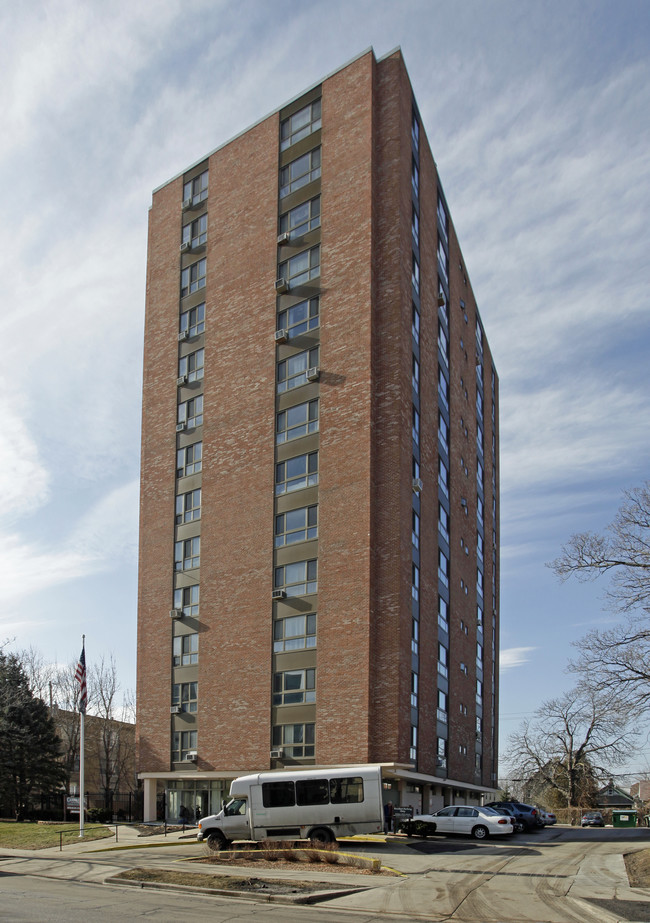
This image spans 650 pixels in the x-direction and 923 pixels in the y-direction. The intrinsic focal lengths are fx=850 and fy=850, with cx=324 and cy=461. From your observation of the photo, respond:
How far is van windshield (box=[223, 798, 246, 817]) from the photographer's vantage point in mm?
27031

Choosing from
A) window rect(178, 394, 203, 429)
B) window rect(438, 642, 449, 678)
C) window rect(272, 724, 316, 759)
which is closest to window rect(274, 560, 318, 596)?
window rect(272, 724, 316, 759)

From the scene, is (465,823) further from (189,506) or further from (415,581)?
(189,506)

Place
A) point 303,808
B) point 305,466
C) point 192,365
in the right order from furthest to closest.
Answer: point 192,365, point 305,466, point 303,808

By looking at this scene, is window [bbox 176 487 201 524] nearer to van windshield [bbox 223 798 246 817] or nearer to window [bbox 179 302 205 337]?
window [bbox 179 302 205 337]

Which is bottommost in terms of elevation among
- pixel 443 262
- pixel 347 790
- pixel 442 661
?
pixel 347 790

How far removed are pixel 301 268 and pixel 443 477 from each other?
15.1 meters

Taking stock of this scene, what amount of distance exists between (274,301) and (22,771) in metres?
31.9

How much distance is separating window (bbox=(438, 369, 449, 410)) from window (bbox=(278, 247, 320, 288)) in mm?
11281

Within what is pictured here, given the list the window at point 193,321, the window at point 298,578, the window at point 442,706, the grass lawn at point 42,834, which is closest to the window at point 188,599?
the window at point 298,578

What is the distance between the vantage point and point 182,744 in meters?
43.8

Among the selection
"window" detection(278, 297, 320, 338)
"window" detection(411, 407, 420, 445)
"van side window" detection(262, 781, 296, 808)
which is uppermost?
"window" detection(278, 297, 320, 338)

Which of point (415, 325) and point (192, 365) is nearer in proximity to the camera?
point (415, 325)

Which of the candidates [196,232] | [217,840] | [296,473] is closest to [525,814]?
[296,473]

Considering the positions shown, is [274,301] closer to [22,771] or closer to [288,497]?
[288,497]
